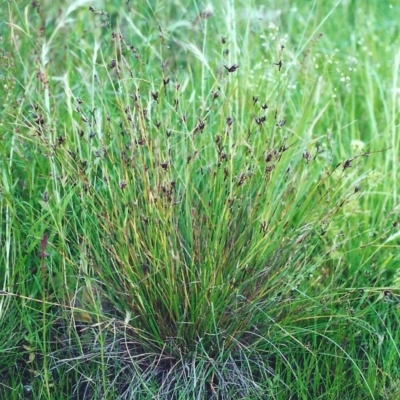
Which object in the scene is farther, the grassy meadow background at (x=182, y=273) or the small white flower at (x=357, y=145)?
the small white flower at (x=357, y=145)

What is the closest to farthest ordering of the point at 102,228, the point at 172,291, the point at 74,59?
the point at 172,291 < the point at 102,228 < the point at 74,59

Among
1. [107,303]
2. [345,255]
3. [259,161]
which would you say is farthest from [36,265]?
[345,255]

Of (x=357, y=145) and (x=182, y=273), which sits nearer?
(x=182, y=273)

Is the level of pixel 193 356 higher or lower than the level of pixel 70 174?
lower

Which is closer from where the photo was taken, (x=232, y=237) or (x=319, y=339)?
(x=232, y=237)

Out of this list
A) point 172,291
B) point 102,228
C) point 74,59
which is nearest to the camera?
point 172,291

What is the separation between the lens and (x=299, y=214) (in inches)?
104

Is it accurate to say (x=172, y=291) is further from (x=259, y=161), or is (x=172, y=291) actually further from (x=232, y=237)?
(x=259, y=161)

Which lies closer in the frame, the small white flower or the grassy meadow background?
the grassy meadow background

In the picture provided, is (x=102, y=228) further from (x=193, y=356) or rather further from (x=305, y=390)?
(x=305, y=390)

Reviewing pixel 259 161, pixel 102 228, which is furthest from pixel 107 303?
pixel 259 161

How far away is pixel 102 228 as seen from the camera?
2.46 m

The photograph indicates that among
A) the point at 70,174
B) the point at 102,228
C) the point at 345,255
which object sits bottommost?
the point at 345,255

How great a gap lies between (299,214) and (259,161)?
23cm
